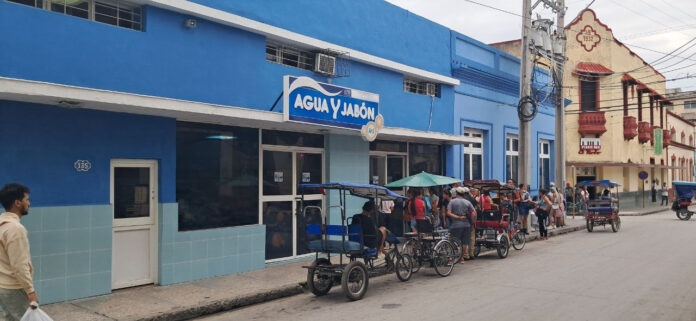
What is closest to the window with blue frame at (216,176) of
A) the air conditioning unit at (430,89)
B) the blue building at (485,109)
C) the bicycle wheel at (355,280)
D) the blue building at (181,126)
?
the blue building at (181,126)

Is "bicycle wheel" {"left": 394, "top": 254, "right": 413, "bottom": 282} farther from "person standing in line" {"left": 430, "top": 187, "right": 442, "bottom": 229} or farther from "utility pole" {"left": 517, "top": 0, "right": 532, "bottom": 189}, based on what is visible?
"utility pole" {"left": 517, "top": 0, "right": 532, "bottom": 189}

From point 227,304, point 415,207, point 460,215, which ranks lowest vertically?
point 227,304

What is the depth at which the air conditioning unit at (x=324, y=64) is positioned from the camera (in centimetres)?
1260

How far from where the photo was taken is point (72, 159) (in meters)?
8.35

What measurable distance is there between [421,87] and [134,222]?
1021 cm

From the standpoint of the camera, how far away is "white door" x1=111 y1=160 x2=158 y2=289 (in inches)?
355

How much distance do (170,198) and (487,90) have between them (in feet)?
43.8

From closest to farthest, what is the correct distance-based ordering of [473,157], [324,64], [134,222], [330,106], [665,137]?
1. [134,222]
2. [330,106]
3. [324,64]
4. [473,157]
5. [665,137]

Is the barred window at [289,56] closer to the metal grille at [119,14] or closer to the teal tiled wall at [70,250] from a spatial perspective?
the metal grille at [119,14]

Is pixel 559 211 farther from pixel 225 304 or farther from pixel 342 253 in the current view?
pixel 225 304

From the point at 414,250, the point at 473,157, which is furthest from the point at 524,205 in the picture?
the point at 414,250

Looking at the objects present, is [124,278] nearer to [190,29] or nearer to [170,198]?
[170,198]

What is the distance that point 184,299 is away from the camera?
28.0 ft

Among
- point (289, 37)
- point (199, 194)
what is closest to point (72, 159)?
point (199, 194)
